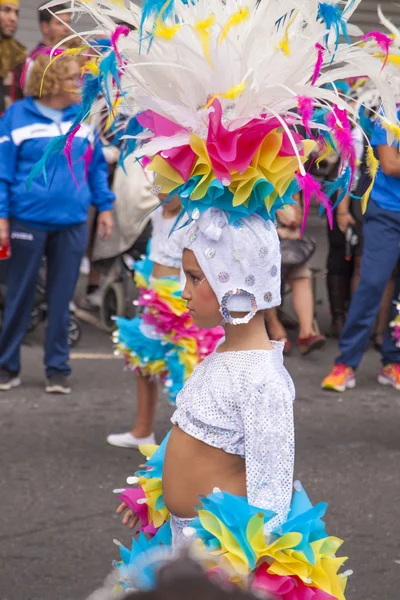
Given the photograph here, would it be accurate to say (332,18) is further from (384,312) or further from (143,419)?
(384,312)

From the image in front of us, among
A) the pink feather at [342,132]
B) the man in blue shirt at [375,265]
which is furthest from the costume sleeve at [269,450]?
the man in blue shirt at [375,265]

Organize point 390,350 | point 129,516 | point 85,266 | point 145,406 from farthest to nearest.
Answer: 1. point 85,266
2. point 390,350
3. point 145,406
4. point 129,516

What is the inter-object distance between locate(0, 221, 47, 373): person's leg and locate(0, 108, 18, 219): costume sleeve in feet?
0.73

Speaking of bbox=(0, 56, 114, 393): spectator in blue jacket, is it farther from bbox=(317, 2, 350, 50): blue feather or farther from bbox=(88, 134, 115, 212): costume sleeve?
bbox=(317, 2, 350, 50): blue feather

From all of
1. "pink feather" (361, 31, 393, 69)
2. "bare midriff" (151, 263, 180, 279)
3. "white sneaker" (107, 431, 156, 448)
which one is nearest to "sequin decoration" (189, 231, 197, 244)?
"pink feather" (361, 31, 393, 69)

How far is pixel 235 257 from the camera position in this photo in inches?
119

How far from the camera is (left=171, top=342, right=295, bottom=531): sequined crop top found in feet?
9.50

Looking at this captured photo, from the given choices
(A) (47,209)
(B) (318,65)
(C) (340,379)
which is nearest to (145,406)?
(A) (47,209)

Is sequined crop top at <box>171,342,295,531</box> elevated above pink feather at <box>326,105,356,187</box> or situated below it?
below

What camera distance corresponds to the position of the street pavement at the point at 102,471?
4.53 metres

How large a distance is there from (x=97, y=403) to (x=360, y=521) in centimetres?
231

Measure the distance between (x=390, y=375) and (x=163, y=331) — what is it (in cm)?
248

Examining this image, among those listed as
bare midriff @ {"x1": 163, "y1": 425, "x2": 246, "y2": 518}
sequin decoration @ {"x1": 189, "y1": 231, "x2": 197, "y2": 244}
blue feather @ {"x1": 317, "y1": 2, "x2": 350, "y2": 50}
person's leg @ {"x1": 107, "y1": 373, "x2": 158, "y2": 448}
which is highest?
blue feather @ {"x1": 317, "y1": 2, "x2": 350, "y2": 50}

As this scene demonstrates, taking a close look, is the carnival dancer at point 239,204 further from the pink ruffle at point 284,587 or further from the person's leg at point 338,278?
the person's leg at point 338,278
